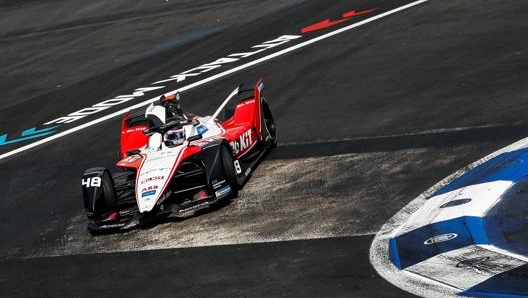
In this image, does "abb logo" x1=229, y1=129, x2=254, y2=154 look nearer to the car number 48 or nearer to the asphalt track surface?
the asphalt track surface

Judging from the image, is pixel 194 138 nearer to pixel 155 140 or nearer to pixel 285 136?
pixel 155 140

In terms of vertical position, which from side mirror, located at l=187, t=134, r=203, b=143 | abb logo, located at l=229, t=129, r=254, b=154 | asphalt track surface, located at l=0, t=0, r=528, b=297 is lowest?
asphalt track surface, located at l=0, t=0, r=528, b=297

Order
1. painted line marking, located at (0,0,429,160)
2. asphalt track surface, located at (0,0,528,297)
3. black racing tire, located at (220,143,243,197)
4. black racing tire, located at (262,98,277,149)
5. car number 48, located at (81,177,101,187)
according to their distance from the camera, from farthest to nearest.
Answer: painted line marking, located at (0,0,429,160)
black racing tire, located at (262,98,277,149)
car number 48, located at (81,177,101,187)
black racing tire, located at (220,143,243,197)
asphalt track surface, located at (0,0,528,297)

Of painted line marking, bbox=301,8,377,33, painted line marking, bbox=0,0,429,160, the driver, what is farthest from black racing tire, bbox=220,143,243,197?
painted line marking, bbox=301,8,377,33

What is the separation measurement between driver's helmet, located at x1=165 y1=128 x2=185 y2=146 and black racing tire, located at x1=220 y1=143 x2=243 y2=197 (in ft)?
2.35

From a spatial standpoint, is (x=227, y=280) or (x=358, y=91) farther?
(x=358, y=91)

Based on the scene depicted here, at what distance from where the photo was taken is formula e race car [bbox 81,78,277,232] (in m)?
13.3

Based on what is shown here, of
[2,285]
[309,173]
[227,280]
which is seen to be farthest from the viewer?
[309,173]

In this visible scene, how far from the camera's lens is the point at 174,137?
14.3m

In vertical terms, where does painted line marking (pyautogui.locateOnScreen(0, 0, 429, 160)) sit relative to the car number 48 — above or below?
below

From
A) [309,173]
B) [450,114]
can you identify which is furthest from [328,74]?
[309,173]

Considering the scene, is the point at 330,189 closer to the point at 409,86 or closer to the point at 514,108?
the point at 514,108

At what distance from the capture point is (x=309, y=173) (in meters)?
14.4

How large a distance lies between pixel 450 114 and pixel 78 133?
7714mm
